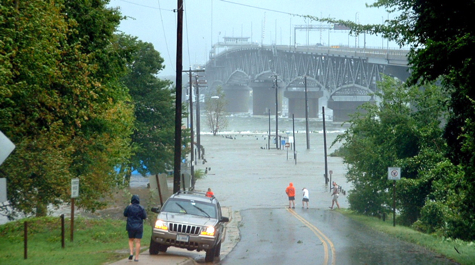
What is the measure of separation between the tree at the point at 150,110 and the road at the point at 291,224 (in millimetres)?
5609

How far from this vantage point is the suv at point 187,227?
1489 cm

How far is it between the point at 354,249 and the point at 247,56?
173m

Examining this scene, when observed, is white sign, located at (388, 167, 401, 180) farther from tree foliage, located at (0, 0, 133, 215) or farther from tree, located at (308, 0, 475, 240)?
tree, located at (308, 0, 475, 240)

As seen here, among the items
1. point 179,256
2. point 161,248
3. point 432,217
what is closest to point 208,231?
point 179,256

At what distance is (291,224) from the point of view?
1113 inches

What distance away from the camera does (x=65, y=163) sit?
18188 millimetres

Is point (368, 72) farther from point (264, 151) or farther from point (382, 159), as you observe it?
point (382, 159)

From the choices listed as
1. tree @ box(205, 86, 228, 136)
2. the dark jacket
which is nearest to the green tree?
the dark jacket

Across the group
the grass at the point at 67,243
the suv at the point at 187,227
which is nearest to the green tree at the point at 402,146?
the grass at the point at 67,243

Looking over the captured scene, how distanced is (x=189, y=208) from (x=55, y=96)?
532 cm

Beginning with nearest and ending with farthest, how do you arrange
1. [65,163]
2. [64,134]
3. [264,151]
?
1. [65,163]
2. [64,134]
3. [264,151]

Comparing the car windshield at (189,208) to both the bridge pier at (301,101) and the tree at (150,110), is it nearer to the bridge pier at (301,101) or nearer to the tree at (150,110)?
the tree at (150,110)

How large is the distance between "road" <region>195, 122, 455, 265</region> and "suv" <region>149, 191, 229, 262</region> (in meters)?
1.14

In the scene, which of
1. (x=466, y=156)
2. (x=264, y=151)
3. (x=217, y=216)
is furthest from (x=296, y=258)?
(x=264, y=151)
